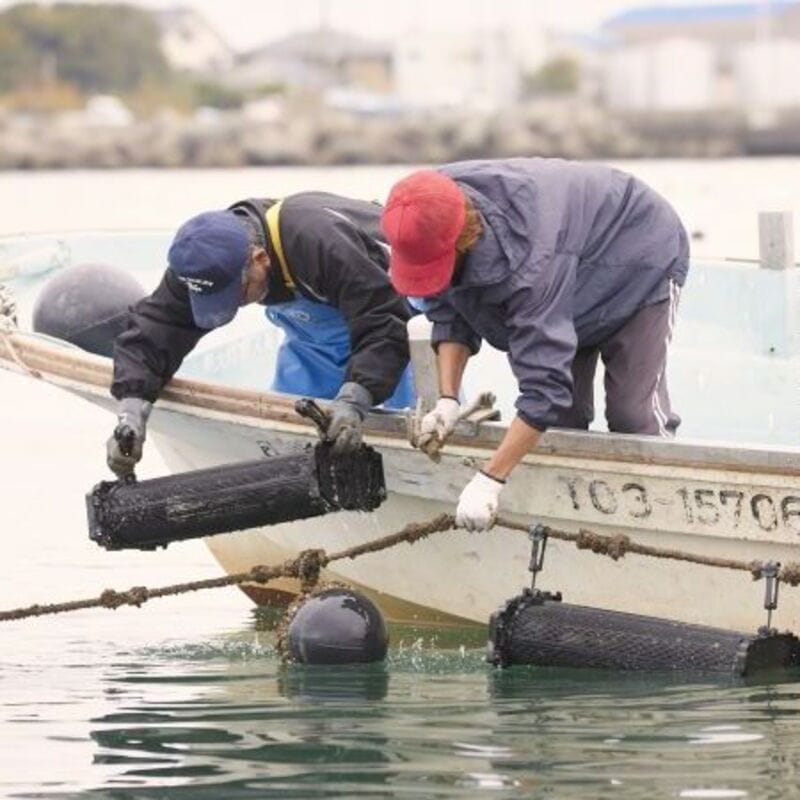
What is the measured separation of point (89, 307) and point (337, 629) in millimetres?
2656

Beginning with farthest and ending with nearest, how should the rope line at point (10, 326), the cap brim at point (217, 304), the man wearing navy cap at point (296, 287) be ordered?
the rope line at point (10, 326)
the cap brim at point (217, 304)
the man wearing navy cap at point (296, 287)

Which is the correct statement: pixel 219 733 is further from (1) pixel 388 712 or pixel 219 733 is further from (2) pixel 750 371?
(2) pixel 750 371

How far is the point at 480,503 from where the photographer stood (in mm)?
10656

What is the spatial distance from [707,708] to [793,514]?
2.48ft

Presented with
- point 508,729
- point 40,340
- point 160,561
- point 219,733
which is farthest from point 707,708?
point 160,561

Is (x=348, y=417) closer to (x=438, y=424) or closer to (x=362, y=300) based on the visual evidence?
(x=438, y=424)

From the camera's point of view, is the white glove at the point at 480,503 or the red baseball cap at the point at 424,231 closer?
the red baseball cap at the point at 424,231

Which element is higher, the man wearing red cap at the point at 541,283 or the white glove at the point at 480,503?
the man wearing red cap at the point at 541,283

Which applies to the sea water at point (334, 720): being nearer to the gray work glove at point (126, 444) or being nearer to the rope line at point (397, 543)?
the rope line at point (397, 543)

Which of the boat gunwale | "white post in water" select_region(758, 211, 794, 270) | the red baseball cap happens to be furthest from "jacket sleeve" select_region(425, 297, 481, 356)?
"white post in water" select_region(758, 211, 794, 270)

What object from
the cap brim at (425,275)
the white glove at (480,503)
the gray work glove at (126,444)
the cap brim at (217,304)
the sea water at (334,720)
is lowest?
the sea water at (334,720)

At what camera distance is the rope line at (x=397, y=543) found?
421 inches

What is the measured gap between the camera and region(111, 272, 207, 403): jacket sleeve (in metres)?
11.8

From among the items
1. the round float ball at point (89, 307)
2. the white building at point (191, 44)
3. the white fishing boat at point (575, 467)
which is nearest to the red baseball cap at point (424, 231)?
the white fishing boat at point (575, 467)
